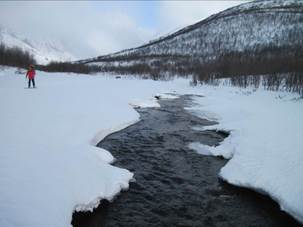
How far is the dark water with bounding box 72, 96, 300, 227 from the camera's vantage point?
6895 mm

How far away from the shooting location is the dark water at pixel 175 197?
6.89 meters

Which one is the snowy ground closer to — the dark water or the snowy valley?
the snowy valley

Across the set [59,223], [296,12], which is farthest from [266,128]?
[296,12]

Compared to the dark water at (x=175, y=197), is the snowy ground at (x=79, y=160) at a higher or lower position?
higher

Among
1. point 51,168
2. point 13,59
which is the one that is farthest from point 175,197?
point 13,59

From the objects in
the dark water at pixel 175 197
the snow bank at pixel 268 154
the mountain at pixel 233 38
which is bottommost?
the dark water at pixel 175 197

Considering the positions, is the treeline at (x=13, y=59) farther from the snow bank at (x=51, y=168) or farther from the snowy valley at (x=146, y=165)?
the snow bank at (x=51, y=168)

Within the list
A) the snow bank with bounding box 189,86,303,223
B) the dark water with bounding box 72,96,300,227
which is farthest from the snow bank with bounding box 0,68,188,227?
the snow bank with bounding box 189,86,303,223

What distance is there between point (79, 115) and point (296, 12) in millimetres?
149040

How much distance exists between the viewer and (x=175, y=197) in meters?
8.02

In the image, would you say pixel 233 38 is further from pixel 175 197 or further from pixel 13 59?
pixel 175 197

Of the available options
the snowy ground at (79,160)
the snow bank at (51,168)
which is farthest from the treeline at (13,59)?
the snow bank at (51,168)

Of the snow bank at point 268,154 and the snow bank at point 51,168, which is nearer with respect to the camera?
the snow bank at point 51,168

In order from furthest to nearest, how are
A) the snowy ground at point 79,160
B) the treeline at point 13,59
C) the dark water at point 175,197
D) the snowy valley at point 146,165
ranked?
the treeline at point 13,59 < the dark water at point 175,197 < the snowy valley at point 146,165 < the snowy ground at point 79,160
